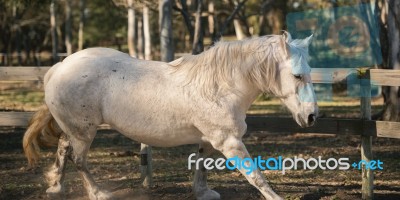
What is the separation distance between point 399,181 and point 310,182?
1.10 meters

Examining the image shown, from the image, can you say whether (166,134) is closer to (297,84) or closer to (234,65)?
Answer: (234,65)

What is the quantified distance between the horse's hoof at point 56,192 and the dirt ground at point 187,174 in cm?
39

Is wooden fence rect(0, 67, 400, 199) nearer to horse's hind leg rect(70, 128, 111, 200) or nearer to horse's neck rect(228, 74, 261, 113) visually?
horse's hind leg rect(70, 128, 111, 200)

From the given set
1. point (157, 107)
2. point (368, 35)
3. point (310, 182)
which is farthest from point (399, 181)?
point (368, 35)

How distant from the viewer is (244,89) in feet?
16.2

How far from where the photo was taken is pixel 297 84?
4.65 meters

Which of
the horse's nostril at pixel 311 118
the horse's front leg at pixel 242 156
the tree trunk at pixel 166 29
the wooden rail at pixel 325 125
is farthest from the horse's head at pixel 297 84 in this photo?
the tree trunk at pixel 166 29

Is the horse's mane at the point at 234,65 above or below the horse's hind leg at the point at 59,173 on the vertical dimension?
above

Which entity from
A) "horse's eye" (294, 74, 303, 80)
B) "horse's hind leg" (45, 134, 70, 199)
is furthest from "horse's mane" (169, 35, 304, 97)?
"horse's hind leg" (45, 134, 70, 199)

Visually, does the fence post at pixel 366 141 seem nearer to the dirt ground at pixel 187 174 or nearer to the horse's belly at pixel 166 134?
the dirt ground at pixel 187 174

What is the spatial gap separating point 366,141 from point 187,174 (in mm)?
2474

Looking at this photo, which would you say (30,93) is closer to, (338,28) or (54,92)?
(338,28)

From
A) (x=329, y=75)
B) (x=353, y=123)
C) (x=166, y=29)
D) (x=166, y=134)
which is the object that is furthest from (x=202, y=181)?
(x=166, y=29)

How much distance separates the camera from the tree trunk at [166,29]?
39.2 ft
